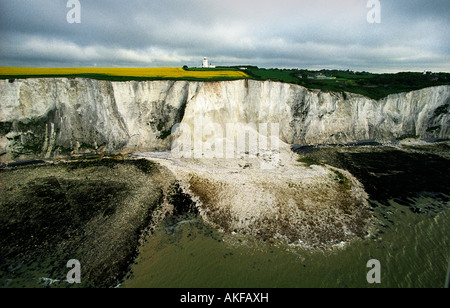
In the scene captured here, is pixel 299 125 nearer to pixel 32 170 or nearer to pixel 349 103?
pixel 349 103

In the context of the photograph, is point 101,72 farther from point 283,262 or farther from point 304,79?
point 283,262

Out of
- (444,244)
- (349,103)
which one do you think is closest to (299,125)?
(349,103)

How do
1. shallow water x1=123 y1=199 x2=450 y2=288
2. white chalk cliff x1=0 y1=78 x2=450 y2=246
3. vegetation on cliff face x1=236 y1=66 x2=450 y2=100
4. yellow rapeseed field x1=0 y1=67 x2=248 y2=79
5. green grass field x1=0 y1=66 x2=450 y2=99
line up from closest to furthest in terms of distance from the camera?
shallow water x1=123 y1=199 x2=450 y2=288, white chalk cliff x1=0 y1=78 x2=450 y2=246, yellow rapeseed field x1=0 y1=67 x2=248 y2=79, green grass field x1=0 y1=66 x2=450 y2=99, vegetation on cliff face x1=236 y1=66 x2=450 y2=100

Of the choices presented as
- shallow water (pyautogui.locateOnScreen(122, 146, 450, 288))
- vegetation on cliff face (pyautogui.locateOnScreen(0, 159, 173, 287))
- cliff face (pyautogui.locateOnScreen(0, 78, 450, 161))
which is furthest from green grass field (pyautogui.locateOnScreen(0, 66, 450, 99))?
shallow water (pyautogui.locateOnScreen(122, 146, 450, 288))

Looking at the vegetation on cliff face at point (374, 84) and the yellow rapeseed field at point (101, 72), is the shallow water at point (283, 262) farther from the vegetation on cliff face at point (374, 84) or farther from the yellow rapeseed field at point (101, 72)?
the yellow rapeseed field at point (101, 72)

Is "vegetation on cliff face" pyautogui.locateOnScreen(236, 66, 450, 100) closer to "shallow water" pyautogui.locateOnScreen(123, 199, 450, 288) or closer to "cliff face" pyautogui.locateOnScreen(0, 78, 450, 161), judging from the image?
"cliff face" pyautogui.locateOnScreen(0, 78, 450, 161)

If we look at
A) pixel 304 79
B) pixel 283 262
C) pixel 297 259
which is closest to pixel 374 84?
pixel 304 79
